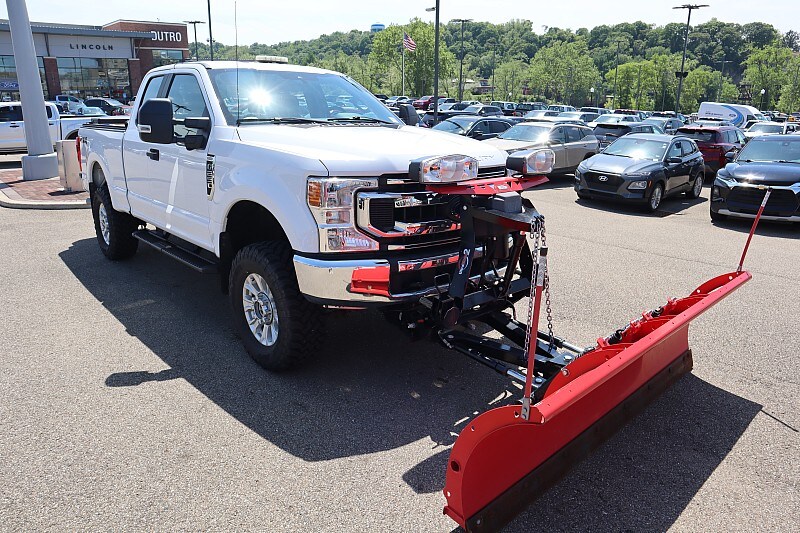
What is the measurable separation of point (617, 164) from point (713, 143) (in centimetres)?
662

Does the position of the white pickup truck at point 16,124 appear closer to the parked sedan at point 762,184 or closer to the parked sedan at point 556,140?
the parked sedan at point 556,140

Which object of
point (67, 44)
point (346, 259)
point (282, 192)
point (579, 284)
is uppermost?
point (67, 44)

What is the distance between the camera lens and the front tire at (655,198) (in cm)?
1266

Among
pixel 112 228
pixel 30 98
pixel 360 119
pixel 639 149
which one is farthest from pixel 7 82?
pixel 360 119

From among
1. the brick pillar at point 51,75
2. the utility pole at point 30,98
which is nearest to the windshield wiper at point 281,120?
the utility pole at point 30,98

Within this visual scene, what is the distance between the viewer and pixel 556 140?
659 inches

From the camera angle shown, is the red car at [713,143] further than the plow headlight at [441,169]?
Yes

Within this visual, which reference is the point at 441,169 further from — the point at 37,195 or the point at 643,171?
the point at 37,195

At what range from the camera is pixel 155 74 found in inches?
236

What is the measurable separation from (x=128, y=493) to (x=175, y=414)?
821 millimetres

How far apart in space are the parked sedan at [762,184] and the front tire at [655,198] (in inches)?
48.0

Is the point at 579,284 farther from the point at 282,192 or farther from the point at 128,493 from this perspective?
the point at 128,493

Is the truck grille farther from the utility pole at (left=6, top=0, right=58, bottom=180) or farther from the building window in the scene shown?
the building window

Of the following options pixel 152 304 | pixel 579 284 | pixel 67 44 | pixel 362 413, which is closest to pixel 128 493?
pixel 362 413
